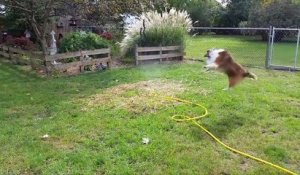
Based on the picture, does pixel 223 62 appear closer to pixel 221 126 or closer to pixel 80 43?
pixel 221 126

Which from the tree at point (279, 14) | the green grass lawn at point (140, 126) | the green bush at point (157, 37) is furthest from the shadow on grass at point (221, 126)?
the tree at point (279, 14)

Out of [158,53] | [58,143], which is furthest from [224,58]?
[158,53]

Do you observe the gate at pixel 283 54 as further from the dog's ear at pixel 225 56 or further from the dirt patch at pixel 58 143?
the dirt patch at pixel 58 143

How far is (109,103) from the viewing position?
5.54 m

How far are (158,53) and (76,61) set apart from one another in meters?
2.56

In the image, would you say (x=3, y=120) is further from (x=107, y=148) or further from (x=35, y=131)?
(x=107, y=148)

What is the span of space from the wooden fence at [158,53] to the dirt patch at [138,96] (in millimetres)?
2782

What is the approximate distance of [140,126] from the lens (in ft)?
14.4

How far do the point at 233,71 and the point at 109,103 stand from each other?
6.49 feet

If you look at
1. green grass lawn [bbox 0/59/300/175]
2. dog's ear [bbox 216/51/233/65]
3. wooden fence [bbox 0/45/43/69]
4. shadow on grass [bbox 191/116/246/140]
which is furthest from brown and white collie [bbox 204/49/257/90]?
wooden fence [bbox 0/45/43/69]

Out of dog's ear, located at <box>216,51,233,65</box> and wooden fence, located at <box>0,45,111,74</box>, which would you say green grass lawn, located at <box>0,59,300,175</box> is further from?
wooden fence, located at <box>0,45,111,74</box>

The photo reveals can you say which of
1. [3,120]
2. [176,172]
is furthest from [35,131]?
[176,172]

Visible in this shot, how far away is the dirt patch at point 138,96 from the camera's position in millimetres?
5309

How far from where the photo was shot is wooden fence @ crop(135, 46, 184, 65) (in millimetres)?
9805
